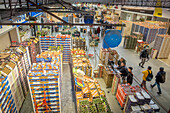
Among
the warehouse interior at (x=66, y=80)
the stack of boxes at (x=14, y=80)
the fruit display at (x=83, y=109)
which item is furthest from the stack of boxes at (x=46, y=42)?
the fruit display at (x=83, y=109)

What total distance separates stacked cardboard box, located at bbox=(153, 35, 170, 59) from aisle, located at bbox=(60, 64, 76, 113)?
8.06 meters

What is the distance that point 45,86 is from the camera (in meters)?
Answer: 4.23

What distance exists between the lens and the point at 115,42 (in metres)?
3.92

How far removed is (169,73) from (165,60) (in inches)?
92.0

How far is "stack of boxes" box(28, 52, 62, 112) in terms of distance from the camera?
13.4ft

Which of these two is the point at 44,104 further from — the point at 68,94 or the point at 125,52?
the point at 125,52

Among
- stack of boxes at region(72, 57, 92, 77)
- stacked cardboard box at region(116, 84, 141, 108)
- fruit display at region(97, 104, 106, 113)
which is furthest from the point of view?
stack of boxes at region(72, 57, 92, 77)

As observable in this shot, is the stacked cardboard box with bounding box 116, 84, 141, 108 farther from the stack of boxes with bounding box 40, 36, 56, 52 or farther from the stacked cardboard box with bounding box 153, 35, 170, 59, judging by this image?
the stacked cardboard box with bounding box 153, 35, 170, 59

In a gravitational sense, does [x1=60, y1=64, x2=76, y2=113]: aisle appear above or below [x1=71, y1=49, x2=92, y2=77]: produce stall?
below

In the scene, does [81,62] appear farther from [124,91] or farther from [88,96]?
[124,91]

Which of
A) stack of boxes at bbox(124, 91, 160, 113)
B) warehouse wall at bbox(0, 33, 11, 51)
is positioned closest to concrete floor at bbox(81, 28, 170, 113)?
stack of boxes at bbox(124, 91, 160, 113)

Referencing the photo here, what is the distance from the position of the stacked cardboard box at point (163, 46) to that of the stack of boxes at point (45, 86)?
9.37 meters

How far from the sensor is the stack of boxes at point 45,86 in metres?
4.09

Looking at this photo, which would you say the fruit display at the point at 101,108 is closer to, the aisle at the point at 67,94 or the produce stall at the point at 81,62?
the aisle at the point at 67,94
